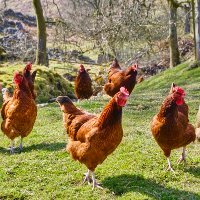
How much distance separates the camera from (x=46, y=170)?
8797 millimetres

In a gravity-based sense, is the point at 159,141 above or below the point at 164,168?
above

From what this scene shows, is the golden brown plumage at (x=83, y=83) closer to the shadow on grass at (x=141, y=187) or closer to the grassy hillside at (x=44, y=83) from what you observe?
the grassy hillside at (x=44, y=83)

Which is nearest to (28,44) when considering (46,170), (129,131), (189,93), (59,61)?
(59,61)

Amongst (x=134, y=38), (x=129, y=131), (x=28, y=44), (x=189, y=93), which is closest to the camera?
(x=129, y=131)

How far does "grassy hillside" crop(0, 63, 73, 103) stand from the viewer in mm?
21281

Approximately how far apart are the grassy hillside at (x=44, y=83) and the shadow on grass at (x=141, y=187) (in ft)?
42.8

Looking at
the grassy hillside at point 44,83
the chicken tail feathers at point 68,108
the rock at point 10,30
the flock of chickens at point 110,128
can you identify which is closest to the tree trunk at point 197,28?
the grassy hillside at point 44,83

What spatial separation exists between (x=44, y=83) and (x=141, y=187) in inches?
596

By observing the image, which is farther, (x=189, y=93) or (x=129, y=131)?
(x=189, y=93)

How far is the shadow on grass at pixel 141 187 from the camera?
7.21 m

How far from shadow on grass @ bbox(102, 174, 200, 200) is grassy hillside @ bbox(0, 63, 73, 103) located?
1303 cm

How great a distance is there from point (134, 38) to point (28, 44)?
1178 centimetres

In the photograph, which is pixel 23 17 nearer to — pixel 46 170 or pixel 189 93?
pixel 189 93

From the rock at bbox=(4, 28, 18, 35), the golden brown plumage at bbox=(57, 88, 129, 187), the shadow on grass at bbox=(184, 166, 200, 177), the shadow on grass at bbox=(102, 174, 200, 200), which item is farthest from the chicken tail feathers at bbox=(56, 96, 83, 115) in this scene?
the rock at bbox=(4, 28, 18, 35)
